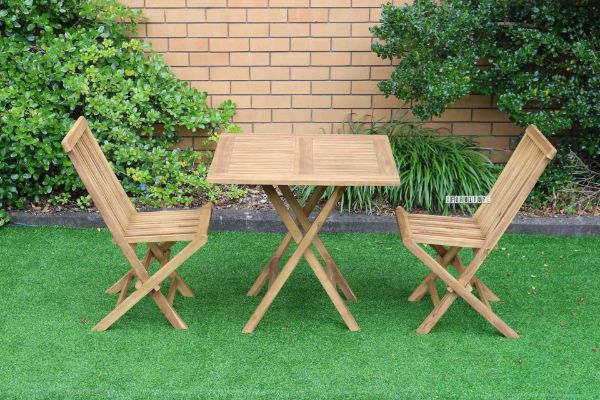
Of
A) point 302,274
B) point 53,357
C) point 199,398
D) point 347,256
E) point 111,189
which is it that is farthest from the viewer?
point 347,256

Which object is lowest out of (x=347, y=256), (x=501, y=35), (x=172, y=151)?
(x=347, y=256)

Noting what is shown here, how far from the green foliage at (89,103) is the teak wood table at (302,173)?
5.50 ft

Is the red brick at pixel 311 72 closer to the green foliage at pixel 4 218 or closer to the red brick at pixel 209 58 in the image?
the red brick at pixel 209 58

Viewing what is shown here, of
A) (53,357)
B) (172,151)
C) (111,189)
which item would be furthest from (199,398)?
(172,151)

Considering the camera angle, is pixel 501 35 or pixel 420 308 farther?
pixel 501 35

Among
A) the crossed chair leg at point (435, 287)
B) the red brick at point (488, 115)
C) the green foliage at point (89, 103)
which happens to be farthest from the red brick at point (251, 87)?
the crossed chair leg at point (435, 287)

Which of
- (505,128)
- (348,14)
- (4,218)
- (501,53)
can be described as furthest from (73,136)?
(505,128)

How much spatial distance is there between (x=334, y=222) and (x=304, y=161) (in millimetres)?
1769

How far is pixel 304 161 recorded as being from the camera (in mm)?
4727

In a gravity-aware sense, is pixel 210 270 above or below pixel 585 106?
below

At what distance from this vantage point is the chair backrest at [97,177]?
442cm

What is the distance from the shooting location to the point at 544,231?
21.1 feet

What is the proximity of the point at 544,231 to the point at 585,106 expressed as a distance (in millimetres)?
972

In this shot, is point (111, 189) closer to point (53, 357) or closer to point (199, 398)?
point (53, 357)
